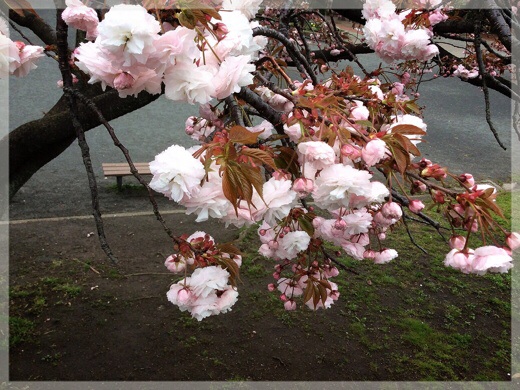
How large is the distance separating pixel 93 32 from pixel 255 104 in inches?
15.4

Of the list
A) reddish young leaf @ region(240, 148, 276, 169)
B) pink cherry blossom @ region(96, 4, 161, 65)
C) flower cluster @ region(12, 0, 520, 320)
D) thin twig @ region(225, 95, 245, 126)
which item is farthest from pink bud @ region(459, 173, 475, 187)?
pink cherry blossom @ region(96, 4, 161, 65)

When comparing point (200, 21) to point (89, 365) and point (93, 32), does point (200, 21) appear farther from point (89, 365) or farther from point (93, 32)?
point (89, 365)

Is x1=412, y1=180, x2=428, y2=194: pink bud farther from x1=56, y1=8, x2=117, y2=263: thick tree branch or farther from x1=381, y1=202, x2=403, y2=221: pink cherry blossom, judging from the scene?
x1=56, y1=8, x2=117, y2=263: thick tree branch

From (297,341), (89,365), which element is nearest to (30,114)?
(89,365)

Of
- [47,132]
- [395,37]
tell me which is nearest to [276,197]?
[395,37]

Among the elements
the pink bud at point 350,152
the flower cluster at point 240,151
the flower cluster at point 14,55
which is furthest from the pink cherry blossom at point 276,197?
the flower cluster at point 14,55

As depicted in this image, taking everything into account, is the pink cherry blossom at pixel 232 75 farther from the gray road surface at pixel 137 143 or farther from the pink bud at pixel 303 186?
the gray road surface at pixel 137 143

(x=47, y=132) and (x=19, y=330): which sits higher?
(x=47, y=132)

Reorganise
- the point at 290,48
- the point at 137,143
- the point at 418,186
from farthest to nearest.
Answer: the point at 137,143 → the point at 290,48 → the point at 418,186

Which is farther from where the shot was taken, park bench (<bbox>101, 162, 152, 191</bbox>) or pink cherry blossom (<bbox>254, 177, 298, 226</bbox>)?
park bench (<bbox>101, 162, 152, 191</bbox>)

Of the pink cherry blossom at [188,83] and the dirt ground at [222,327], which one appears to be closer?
the pink cherry blossom at [188,83]

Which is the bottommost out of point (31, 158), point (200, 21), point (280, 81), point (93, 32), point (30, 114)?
point (30, 114)

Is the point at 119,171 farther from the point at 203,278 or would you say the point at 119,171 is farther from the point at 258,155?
the point at 258,155

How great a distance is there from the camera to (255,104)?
1.04 meters
